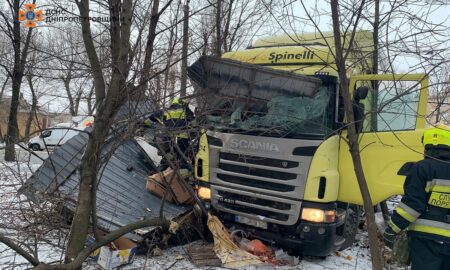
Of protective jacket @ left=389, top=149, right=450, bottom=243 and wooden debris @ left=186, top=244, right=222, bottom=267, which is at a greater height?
protective jacket @ left=389, top=149, right=450, bottom=243

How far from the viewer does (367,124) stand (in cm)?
445

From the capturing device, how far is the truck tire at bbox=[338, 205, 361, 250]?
5262mm

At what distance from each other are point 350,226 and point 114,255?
3.27 meters

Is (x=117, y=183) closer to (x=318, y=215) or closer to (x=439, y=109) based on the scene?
(x=318, y=215)

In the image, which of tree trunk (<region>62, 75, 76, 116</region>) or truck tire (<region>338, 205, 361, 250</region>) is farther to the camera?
truck tire (<region>338, 205, 361, 250</region>)

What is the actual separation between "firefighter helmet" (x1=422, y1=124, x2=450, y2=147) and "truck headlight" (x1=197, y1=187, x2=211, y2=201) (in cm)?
285

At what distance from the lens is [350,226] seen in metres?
5.49

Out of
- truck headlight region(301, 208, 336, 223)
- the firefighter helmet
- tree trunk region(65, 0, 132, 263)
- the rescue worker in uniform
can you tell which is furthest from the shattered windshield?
tree trunk region(65, 0, 132, 263)

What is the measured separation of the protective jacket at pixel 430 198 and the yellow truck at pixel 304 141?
0.95 m

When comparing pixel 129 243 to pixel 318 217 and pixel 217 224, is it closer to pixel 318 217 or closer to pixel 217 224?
pixel 217 224

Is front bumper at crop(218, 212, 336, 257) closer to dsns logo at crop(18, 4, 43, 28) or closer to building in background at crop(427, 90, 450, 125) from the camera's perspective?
building in background at crop(427, 90, 450, 125)

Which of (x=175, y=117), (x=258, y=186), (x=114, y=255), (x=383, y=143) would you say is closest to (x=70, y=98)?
(x=175, y=117)

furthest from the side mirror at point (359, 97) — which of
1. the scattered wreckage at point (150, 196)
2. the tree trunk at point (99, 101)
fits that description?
the tree trunk at point (99, 101)

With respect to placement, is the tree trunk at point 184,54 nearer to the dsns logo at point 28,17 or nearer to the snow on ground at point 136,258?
the snow on ground at point 136,258
